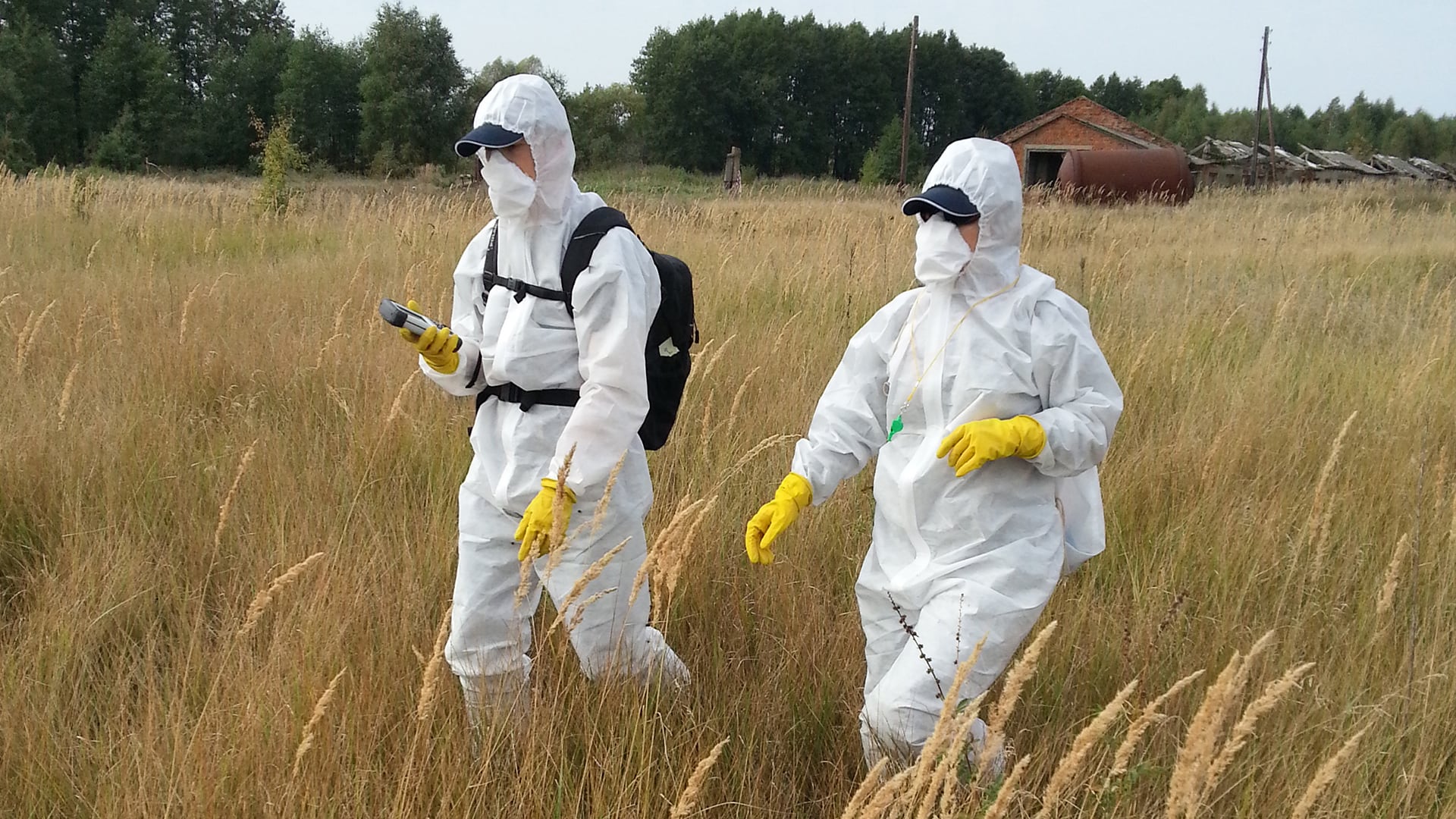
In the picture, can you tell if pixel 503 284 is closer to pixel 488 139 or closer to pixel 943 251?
pixel 488 139

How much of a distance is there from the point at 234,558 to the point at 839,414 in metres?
1.75

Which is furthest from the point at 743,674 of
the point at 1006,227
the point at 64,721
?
the point at 64,721

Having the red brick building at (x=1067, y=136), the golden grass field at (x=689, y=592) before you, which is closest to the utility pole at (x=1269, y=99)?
the red brick building at (x=1067, y=136)

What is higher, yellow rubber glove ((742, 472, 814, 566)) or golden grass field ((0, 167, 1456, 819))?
yellow rubber glove ((742, 472, 814, 566))

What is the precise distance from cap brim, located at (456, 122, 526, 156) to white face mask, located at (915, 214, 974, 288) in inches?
34.7

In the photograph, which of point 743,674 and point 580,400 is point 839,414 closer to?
point 580,400

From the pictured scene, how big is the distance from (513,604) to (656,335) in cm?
69

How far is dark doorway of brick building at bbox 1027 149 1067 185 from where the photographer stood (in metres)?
28.6

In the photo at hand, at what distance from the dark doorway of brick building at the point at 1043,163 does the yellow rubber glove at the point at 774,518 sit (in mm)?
28880

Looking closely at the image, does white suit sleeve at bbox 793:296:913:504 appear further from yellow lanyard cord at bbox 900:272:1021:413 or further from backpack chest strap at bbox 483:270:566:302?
backpack chest strap at bbox 483:270:566:302

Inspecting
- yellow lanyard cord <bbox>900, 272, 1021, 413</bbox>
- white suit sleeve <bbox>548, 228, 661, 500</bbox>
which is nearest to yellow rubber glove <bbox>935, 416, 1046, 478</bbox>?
yellow lanyard cord <bbox>900, 272, 1021, 413</bbox>

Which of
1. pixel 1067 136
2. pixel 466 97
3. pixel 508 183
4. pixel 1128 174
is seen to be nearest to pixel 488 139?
pixel 508 183

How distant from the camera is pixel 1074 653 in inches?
85.3

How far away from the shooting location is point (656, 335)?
210 centimetres
